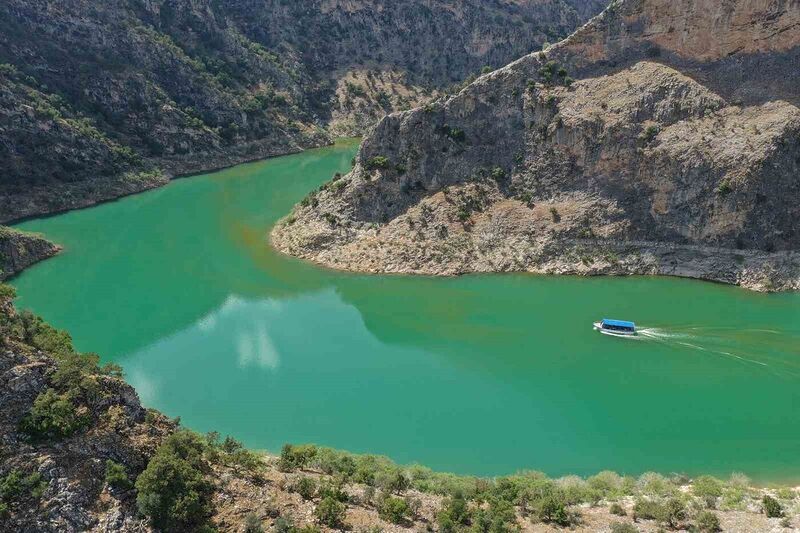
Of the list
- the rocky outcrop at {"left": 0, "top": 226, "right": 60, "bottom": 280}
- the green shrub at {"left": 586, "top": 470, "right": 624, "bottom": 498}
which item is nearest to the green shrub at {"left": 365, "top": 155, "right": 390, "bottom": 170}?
the rocky outcrop at {"left": 0, "top": 226, "right": 60, "bottom": 280}

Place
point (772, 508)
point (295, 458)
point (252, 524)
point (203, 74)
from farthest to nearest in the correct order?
1. point (203, 74)
2. point (295, 458)
3. point (772, 508)
4. point (252, 524)

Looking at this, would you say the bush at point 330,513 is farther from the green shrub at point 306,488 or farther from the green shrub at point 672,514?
the green shrub at point 672,514

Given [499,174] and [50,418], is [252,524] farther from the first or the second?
[499,174]

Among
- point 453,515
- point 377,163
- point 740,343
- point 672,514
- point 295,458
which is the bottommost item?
point 295,458

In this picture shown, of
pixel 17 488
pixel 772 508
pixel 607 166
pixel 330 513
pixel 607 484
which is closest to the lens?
pixel 17 488

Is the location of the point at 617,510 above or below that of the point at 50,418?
above

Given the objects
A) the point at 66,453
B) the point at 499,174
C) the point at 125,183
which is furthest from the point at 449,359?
the point at 125,183

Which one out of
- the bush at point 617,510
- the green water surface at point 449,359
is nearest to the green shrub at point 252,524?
the green water surface at point 449,359
